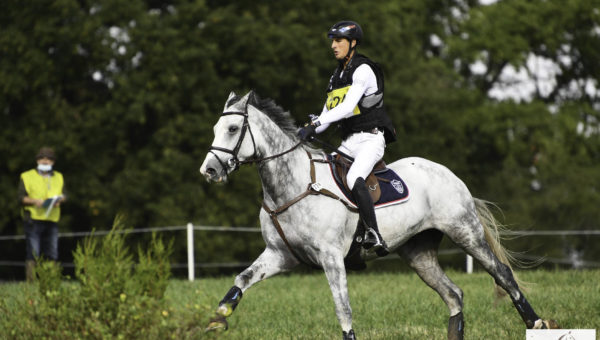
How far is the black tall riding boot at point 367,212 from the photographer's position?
260 inches

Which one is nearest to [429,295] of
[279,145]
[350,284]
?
[350,284]

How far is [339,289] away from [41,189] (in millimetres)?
7231

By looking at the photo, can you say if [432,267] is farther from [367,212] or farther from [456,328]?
[367,212]

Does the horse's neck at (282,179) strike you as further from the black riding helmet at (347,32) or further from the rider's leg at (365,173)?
the black riding helmet at (347,32)

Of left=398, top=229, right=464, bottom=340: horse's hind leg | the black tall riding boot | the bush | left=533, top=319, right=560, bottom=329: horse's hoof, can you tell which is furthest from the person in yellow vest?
left=533, top=319, right=560, bottom=329: horse's hoof

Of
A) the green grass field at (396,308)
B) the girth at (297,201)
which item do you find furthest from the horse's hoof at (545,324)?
the girth at (297,201)

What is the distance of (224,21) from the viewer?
837 inches

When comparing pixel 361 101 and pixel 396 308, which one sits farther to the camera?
pixel 396 308

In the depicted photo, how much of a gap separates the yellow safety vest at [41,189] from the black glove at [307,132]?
6.69 metres

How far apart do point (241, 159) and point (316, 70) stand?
1554 cm

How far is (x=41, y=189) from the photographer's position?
12.1 m

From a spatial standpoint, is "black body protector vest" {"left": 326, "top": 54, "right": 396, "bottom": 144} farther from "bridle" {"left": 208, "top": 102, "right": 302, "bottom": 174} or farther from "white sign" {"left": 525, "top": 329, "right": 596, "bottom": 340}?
"white sign" {"left": 525, "top": 329, "right": 596, "bottom": 340}

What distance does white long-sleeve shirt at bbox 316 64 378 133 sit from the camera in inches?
262

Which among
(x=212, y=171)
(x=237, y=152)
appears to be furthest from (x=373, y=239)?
(x=212, y=171)
